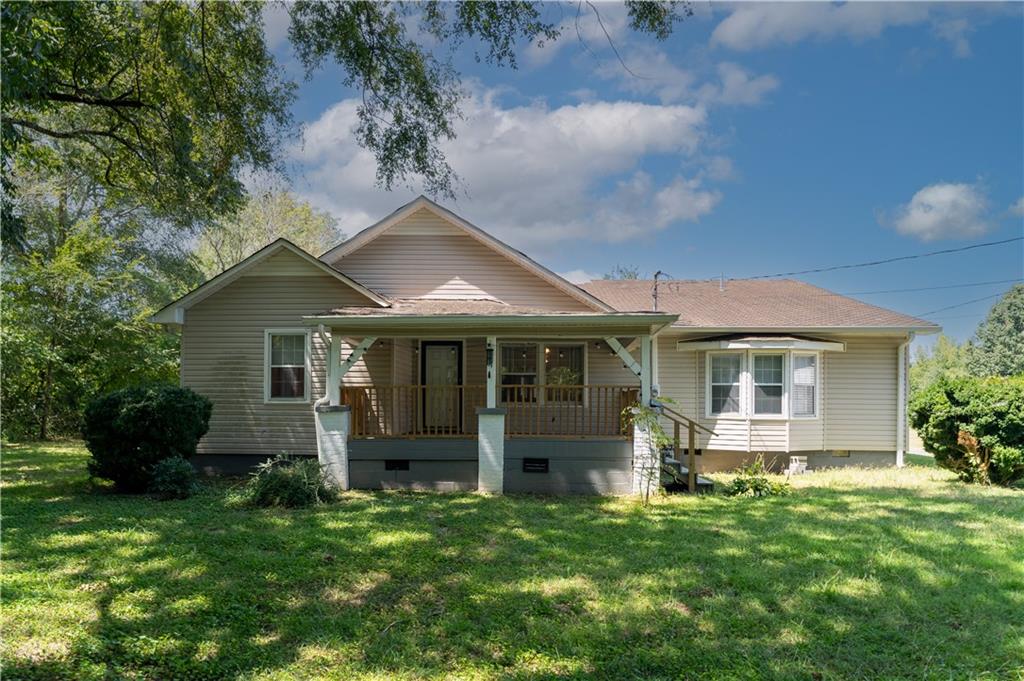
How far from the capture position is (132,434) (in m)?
8.76

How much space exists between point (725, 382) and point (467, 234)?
664 centimetres

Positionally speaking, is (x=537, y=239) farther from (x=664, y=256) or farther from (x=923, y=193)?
(x=923, y=193)

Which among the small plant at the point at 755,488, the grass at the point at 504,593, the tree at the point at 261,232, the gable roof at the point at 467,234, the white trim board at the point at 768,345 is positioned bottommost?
the small plant at the point at 755,488

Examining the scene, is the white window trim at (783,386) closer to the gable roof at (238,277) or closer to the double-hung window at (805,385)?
the double-hung window at (805,385)

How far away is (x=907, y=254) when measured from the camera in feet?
57.9

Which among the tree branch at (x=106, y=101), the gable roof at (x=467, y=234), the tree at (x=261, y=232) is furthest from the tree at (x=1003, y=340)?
the tree branch at (x=106, y=101)

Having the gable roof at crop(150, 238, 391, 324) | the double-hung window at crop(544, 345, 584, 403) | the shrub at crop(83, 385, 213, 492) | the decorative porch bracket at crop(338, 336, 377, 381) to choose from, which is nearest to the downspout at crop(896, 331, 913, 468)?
the double-hung window at crop(544, 345, 584, 403)

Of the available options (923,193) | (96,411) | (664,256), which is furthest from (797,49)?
Answer: (923,193)

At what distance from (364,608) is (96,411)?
266 inches

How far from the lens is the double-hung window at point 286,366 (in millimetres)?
11617

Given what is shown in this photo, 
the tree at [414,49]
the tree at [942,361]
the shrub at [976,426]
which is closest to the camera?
the tree at [414,49]

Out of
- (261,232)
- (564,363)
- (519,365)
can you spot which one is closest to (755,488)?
(564,363)

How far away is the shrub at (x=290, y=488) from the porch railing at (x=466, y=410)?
1.54 metres

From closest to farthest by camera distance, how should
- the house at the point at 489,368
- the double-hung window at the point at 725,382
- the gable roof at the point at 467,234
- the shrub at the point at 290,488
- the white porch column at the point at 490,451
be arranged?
the shrub at the point at 290,488, the white porch column at the point at 490,451, the house at the point at 489,368, the gable roof at the point at 467,234, the double-hung window at the point at 725,382
